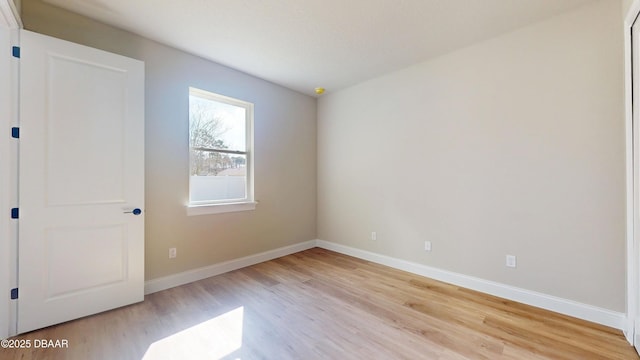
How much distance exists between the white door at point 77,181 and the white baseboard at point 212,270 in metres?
0.26

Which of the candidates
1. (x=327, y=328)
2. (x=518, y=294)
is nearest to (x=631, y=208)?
(x=518, y=294)

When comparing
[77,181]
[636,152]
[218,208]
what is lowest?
[218,208]

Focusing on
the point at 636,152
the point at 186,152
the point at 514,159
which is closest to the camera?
the point at 636,152

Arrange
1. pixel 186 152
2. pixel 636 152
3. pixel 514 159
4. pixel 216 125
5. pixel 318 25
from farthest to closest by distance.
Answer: pixel 216 125 → pixel 186 152 → pixel 514 159 → pixel 318 25 → pixel 636 152

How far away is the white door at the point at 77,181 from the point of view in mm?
1940

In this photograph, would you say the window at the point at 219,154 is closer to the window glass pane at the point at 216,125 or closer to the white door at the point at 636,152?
the window glass pane at the point at 216,125

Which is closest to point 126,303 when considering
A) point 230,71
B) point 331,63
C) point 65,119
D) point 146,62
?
point 65,119

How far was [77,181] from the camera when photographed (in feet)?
6.96

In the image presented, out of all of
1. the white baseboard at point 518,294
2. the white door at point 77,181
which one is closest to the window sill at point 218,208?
the white door at point 77,181

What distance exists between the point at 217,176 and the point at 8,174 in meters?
1.73

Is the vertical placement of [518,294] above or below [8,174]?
below

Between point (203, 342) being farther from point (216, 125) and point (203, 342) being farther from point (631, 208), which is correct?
point (631, 208)

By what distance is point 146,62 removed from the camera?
2.66 metres

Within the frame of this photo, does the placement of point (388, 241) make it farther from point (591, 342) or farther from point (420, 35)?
point (420, 35)
